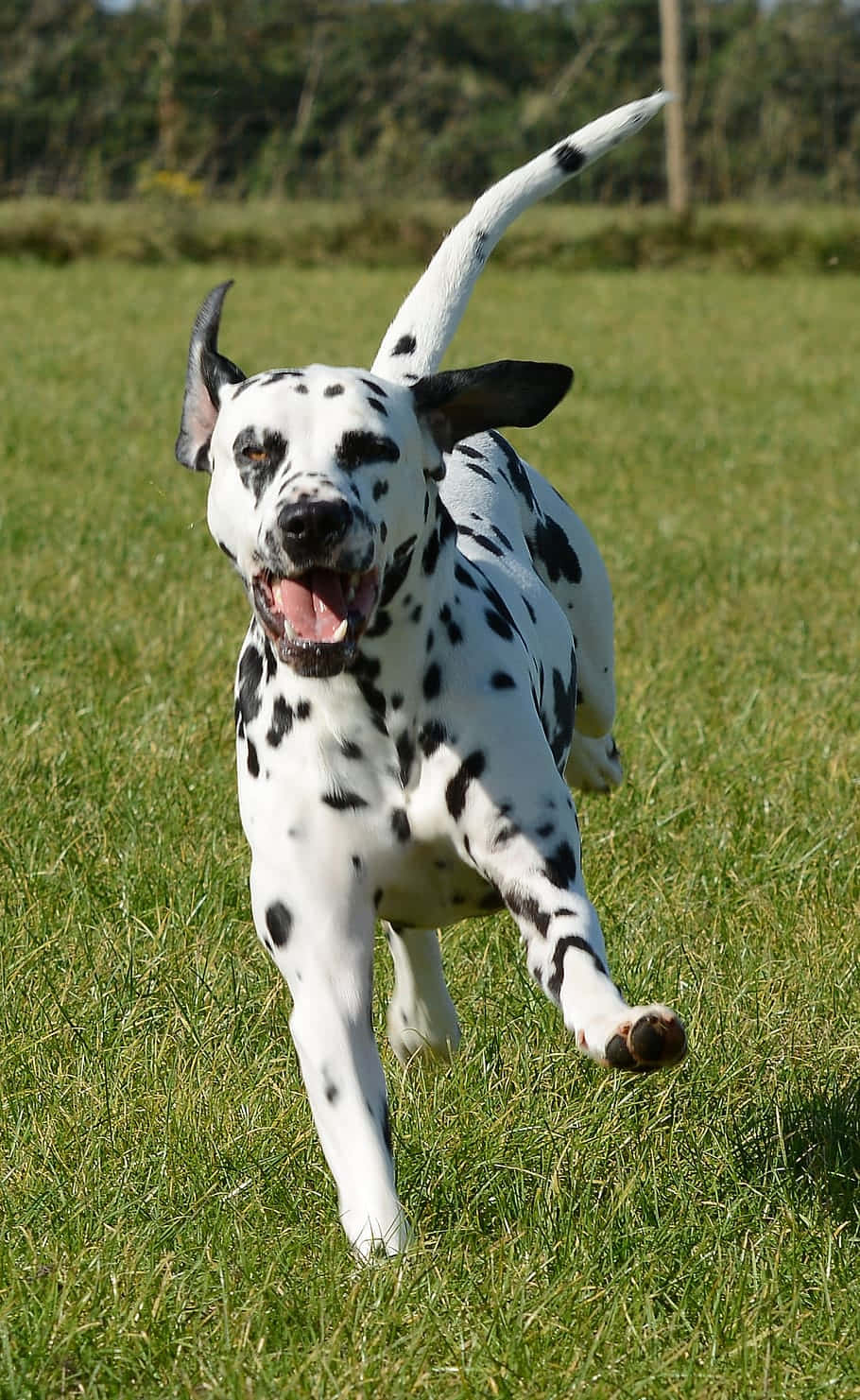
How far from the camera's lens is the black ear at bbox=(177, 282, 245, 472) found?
3191mm

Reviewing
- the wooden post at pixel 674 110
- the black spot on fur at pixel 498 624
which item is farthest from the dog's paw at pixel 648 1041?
the wooden post at pixel 674 110

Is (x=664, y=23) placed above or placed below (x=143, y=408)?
above

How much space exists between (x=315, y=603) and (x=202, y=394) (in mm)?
594

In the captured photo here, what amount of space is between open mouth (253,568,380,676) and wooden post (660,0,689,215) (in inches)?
980

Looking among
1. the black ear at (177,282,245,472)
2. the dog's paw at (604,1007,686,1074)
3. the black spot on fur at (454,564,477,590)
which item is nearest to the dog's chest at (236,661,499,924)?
the black spot on fur at (454,564,477,590)

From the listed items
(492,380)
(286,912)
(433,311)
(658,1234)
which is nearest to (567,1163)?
(658,1234)

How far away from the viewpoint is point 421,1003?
3.57 metres

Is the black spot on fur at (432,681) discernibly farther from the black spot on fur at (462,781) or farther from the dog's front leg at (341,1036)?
the dog's front leg at (341,1036)

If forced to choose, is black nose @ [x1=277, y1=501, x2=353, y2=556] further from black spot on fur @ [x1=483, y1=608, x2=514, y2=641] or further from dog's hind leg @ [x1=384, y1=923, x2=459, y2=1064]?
dog's hind leg @ [x1=384, y1=923, x2=459, y2=1064]

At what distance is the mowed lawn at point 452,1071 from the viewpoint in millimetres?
2629

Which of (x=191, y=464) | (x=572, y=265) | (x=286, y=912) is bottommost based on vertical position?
(x=572, y=265)

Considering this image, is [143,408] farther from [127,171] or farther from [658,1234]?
[127,171]

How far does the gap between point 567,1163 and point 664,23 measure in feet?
86.4

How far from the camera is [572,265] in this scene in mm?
23688
